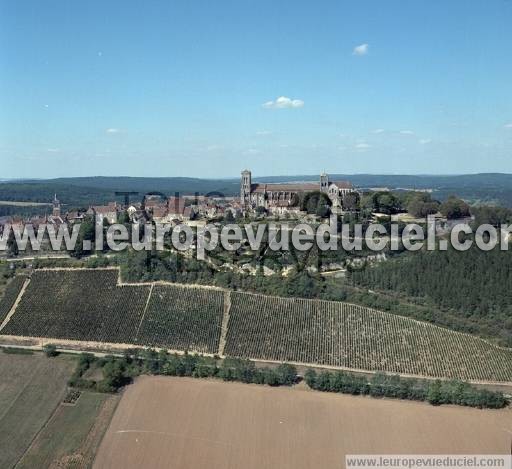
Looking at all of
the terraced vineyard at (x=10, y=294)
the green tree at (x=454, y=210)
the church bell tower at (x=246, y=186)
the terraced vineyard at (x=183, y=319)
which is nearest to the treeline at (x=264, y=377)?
the terraced vineyard at (x=183, y=319)

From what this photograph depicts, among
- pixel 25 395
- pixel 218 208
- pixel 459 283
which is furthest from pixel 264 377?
pixel 218 208

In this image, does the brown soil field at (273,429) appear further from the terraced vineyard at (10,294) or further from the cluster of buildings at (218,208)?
the cluster of buildings at (218,208)

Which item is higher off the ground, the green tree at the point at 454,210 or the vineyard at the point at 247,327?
the green tree at the point at 454,210

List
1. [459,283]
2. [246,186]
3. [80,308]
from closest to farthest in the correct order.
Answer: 1. [459,283]
2. [80,308]
3. [246,186]

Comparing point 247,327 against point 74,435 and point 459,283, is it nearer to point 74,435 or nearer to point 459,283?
point 74,435

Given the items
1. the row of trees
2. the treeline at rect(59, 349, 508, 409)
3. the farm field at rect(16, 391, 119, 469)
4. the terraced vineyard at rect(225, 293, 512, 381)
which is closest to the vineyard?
the terraced vineyard at rect(225, 293, 512, 381)

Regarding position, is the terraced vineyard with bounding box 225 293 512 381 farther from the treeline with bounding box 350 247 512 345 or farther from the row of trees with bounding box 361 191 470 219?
the row of trees with bounding box 361 191 470 219
